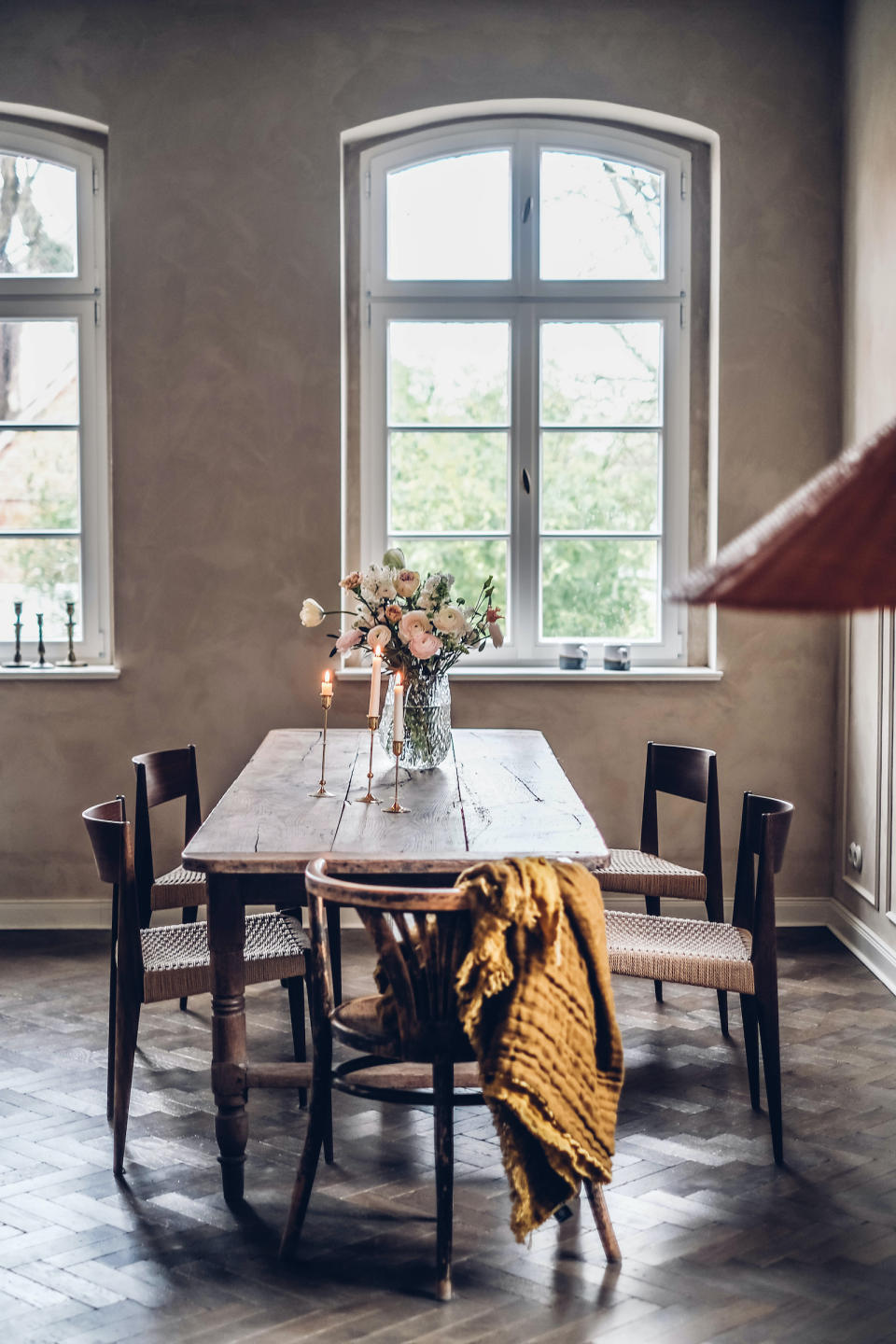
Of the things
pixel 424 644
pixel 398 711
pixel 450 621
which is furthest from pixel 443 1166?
pixel 450 621

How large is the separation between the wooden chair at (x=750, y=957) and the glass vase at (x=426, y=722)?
77 centimetres

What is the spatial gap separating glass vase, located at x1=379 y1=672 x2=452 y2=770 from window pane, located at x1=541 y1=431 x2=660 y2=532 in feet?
5.76

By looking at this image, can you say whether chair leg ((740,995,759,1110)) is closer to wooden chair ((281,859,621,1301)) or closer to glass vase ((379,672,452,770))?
wooden chair ((281,859,621,1301))

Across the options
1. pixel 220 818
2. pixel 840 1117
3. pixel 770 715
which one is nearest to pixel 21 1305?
pixel 220 818

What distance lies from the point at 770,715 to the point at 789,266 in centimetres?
178

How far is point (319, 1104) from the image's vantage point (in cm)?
250

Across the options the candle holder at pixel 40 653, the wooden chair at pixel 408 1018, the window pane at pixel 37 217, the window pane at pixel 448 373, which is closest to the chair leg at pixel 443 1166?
the wooden chair at pixel 408 1018

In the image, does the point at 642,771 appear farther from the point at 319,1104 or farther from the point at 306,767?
the point at 319,1104

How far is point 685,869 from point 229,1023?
1684mm

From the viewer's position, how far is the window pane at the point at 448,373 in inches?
204

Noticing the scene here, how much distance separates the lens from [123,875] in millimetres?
2848

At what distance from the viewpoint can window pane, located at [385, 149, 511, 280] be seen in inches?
203

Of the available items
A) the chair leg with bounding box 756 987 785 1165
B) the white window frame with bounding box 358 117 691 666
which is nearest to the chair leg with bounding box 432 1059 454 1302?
the chair leg with bounding box 756 987 785 1165

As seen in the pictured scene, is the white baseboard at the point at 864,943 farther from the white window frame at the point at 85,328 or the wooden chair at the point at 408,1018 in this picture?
the white window frame at the point at 85,328
